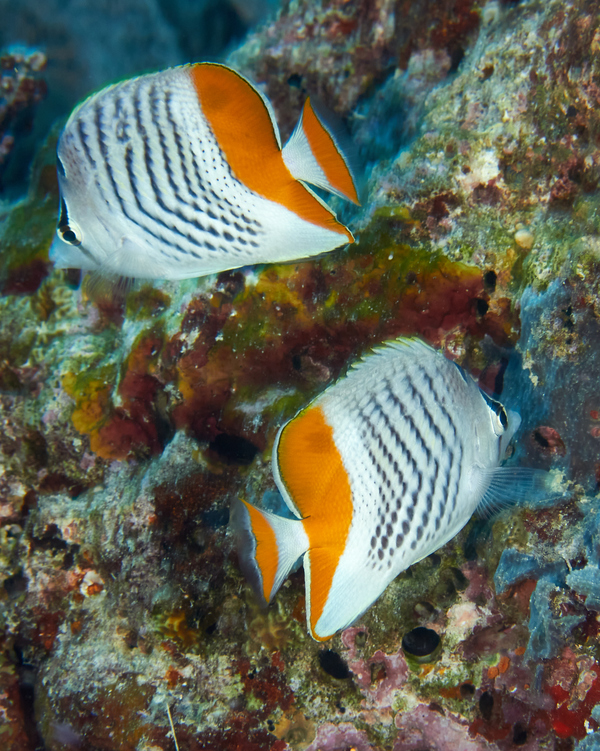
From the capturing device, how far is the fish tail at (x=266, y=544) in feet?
4.69

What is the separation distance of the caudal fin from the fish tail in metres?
1.21

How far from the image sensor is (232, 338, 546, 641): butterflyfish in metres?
1.45

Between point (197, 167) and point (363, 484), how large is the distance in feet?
4.24

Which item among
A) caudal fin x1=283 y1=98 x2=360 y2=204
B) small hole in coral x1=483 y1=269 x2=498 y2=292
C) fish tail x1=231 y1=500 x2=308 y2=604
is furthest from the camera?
small hole in coral x1=483 y1=269 x2=498 y2=292

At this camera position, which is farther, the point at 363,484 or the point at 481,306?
the point at 481,306

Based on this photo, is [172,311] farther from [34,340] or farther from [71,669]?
[71,669]

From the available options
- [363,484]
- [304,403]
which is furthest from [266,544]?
[304,403]

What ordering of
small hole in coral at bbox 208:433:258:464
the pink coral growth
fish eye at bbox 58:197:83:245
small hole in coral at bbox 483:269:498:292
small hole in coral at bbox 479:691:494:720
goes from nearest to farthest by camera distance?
1. fish eye at bbox 58:197:83:245
2. small hole in coral at bbox 479:691:494:720
3. the pink coral growth
4. small hole in coral at bbox 483:269:498:292
5. small hole in coral at bbox 208:433:258:464

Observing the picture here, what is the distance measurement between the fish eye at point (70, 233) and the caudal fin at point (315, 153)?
0.89 m

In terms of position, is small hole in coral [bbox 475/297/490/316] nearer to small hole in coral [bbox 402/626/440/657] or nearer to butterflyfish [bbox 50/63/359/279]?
butterflyfish [bbox 50/63/359/279]

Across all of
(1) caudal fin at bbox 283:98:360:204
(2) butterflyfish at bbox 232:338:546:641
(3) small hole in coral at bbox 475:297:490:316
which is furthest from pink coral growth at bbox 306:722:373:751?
(1) caudal fin at bbox 283:98:360:204

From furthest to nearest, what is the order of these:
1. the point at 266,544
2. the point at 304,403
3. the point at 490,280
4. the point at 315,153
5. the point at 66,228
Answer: the point at 304,403, the point at 490,280, the point at 66,228, the point at 315,153, the point at 266,544

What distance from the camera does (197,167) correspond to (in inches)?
65.6

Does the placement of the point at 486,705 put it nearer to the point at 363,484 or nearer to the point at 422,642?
the point at 422,642
